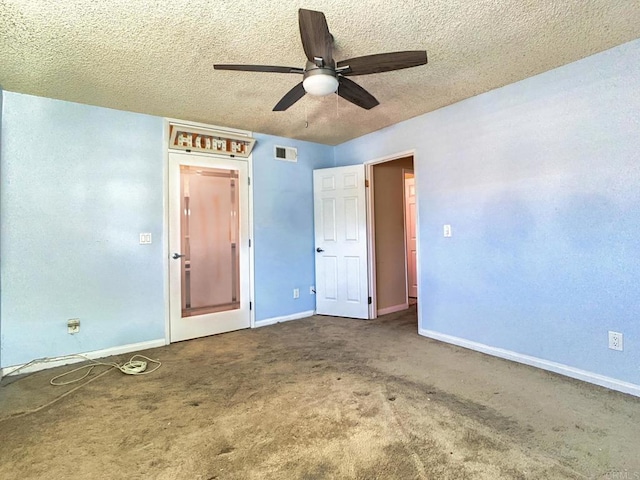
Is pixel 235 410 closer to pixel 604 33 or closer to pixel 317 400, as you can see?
pixel 317 400

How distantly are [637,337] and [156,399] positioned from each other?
334 centimetres

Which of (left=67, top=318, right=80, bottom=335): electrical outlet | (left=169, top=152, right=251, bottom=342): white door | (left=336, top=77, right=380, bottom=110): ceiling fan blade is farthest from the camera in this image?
(left=169, top=152, right=251, bottom=342): white door

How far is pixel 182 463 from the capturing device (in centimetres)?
156

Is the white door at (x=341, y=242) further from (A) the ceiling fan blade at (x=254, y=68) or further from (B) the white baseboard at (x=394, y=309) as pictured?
(A) the ceiling fan blade at (x=254, y=68)

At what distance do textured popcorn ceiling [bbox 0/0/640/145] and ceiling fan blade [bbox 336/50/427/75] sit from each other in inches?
10.9

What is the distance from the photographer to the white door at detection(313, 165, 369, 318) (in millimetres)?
4227

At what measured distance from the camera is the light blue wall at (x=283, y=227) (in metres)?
4.08

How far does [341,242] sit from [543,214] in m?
2.37

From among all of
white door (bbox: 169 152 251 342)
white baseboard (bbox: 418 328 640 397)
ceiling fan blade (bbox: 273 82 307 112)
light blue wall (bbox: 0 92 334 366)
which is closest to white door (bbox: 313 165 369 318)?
white door (bbox: 169 152 251 342)

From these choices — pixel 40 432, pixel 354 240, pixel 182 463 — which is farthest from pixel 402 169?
pixel 40 432

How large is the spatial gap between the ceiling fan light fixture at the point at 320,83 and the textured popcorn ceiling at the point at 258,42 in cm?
33

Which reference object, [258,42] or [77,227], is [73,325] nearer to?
[77,227]

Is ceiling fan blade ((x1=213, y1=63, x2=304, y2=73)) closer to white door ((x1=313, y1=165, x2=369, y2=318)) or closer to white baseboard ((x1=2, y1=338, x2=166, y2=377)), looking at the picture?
white door ((x1=313, y1=165, x2=369, y2=318))

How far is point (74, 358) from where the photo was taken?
2.92 meters
